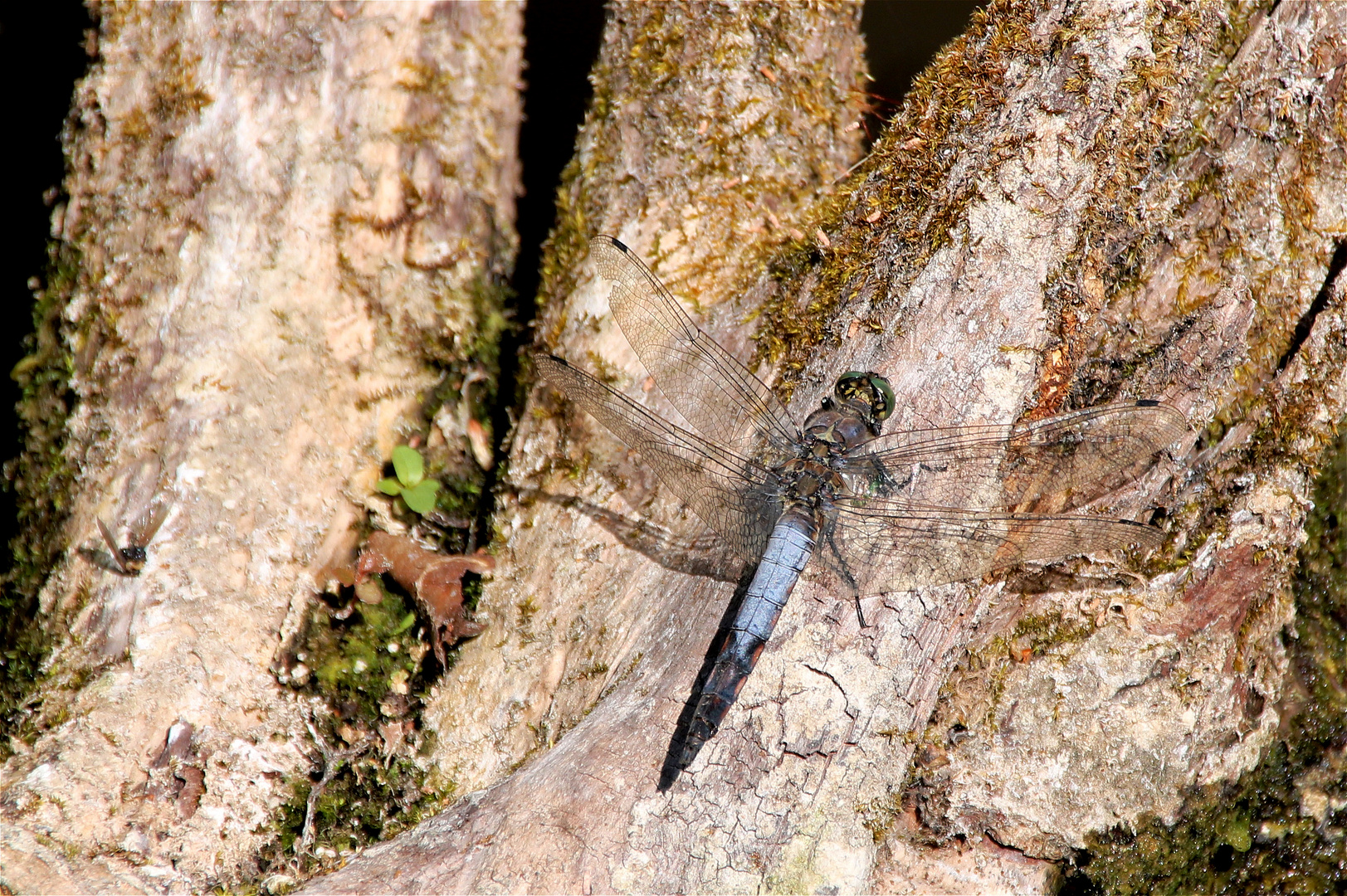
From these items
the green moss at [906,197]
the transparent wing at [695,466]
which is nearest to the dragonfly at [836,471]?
the transparent wing at [695,466]

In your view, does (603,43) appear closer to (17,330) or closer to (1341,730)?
(17,330)

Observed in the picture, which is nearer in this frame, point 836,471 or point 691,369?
point 836,471

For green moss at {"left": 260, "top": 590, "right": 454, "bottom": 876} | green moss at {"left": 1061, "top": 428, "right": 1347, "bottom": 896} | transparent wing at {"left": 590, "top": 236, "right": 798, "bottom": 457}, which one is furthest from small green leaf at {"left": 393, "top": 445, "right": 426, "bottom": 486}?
green moss at {"left": 1061, "top": 428, "right": 1347, "bottom": 896}

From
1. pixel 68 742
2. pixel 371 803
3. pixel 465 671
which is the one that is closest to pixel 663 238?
pixel 465 671

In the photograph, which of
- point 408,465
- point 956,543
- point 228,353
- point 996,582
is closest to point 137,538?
point 228,353

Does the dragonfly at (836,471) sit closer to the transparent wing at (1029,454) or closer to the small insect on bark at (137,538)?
the transparent wing at (1029,454)

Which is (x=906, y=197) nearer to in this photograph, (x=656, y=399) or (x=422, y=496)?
(x=656, y=399)
